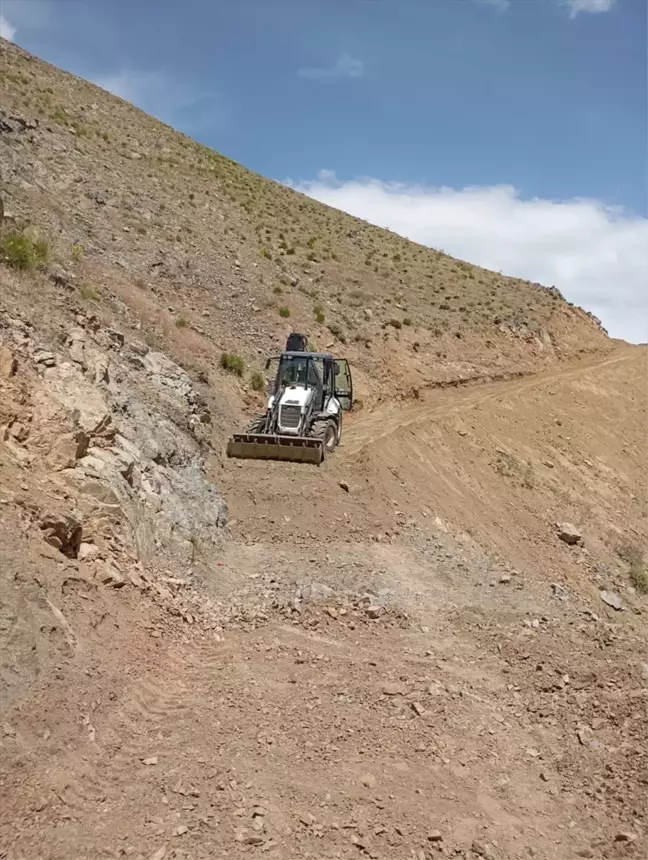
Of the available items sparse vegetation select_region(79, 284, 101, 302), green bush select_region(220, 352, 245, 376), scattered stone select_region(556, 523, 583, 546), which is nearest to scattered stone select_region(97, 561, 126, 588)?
sparse vegetation select_region(79, 284, 101, 302)

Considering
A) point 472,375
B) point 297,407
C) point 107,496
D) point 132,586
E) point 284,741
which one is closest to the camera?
point 284,741

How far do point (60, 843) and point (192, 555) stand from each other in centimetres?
554

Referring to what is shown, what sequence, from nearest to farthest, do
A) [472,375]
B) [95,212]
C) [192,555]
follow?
[192,555]
[95,212]
[472,375]

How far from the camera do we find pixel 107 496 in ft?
29.9

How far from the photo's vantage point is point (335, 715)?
7188 millimetres

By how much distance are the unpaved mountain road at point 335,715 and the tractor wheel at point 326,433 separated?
2297mm

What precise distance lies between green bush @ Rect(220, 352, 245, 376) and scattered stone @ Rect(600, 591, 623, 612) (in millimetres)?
11171

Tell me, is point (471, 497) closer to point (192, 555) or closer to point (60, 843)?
point (192, 555)

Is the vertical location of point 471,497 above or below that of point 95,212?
below

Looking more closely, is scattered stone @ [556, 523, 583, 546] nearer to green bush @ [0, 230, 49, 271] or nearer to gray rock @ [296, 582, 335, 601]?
gray rock @ [296, 582, 335, 601]

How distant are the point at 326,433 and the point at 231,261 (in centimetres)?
1400

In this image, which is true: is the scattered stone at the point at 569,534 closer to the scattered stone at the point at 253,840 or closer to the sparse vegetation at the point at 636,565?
the sparse vegetation at the point at 636,565

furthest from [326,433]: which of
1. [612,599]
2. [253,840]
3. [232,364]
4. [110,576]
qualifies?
[253,840]

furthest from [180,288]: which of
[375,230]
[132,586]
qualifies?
[375,230]
